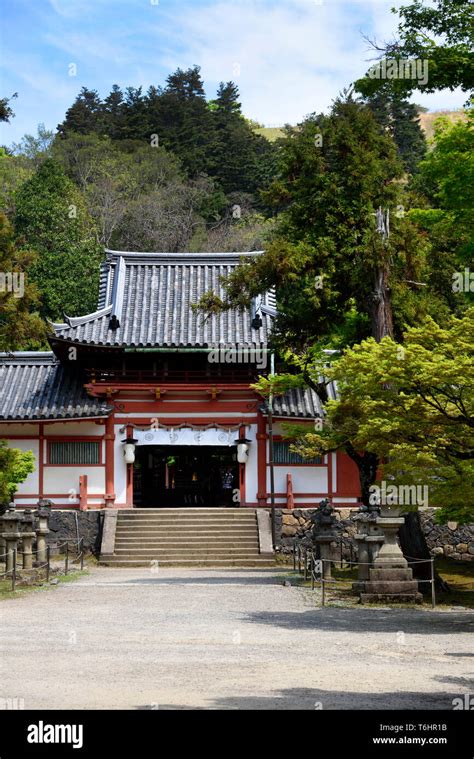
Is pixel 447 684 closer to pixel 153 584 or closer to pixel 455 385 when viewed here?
pixel 455 385

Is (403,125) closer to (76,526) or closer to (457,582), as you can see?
(76,526)

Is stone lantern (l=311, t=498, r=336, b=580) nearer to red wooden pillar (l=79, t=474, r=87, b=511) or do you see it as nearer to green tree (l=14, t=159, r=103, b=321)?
red wooden pillar (l=79, t=474, r=87, b=511)

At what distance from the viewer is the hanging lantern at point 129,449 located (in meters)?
32.8

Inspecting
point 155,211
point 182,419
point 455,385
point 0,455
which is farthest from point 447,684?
point 155,211

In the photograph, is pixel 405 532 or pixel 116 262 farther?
pixel 116 262

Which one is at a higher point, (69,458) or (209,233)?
(209,233)

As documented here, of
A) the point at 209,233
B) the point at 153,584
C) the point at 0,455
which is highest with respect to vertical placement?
the point at 209,233

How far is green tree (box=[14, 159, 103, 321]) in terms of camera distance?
163 ft

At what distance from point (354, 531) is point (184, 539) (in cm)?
541

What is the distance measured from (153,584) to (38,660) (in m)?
11.3

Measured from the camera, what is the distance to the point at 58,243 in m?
50.8

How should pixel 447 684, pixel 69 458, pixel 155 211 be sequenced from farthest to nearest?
pixel 155 211 < pixel 69 458 < pixel 447 684
